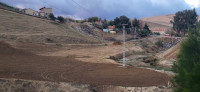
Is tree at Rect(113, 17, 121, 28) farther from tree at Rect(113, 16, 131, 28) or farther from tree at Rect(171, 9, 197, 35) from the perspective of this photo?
tree at Rect(171, 9, 197, 35)

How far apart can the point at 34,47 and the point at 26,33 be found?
1067 centimetres

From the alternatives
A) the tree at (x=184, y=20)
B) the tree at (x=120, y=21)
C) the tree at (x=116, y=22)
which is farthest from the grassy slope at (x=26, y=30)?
the tree at (x=184, y=20)

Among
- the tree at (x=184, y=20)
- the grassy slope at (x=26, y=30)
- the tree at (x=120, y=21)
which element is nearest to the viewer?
the grassy slope at (x=26, y=30)

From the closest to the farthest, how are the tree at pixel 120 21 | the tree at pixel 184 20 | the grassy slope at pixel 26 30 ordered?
the grassy slope at pixel 26 30 → the tree at pixel 184 20 → the tree at pixel 120 21

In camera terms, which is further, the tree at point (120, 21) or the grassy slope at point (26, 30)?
the tree at point (120, 21)

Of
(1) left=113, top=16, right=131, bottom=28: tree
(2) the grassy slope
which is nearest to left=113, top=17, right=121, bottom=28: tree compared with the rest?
(1) left=113, top=16, right=131, bottom=28: tree

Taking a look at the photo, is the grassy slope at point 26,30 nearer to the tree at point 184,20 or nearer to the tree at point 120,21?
the tree at point 120,21

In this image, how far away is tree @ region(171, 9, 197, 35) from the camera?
90.6 metres

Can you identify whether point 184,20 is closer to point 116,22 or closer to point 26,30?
point 116,22

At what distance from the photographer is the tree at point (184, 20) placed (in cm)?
9062

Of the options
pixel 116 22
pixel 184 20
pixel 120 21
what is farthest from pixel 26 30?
pixel 184 20

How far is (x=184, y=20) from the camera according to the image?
3649 inches

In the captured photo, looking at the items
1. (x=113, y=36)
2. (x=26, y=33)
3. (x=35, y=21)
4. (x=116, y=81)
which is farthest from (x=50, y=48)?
(x=113, y=36)

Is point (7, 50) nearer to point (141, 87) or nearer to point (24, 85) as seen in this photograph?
point (24, 85)
